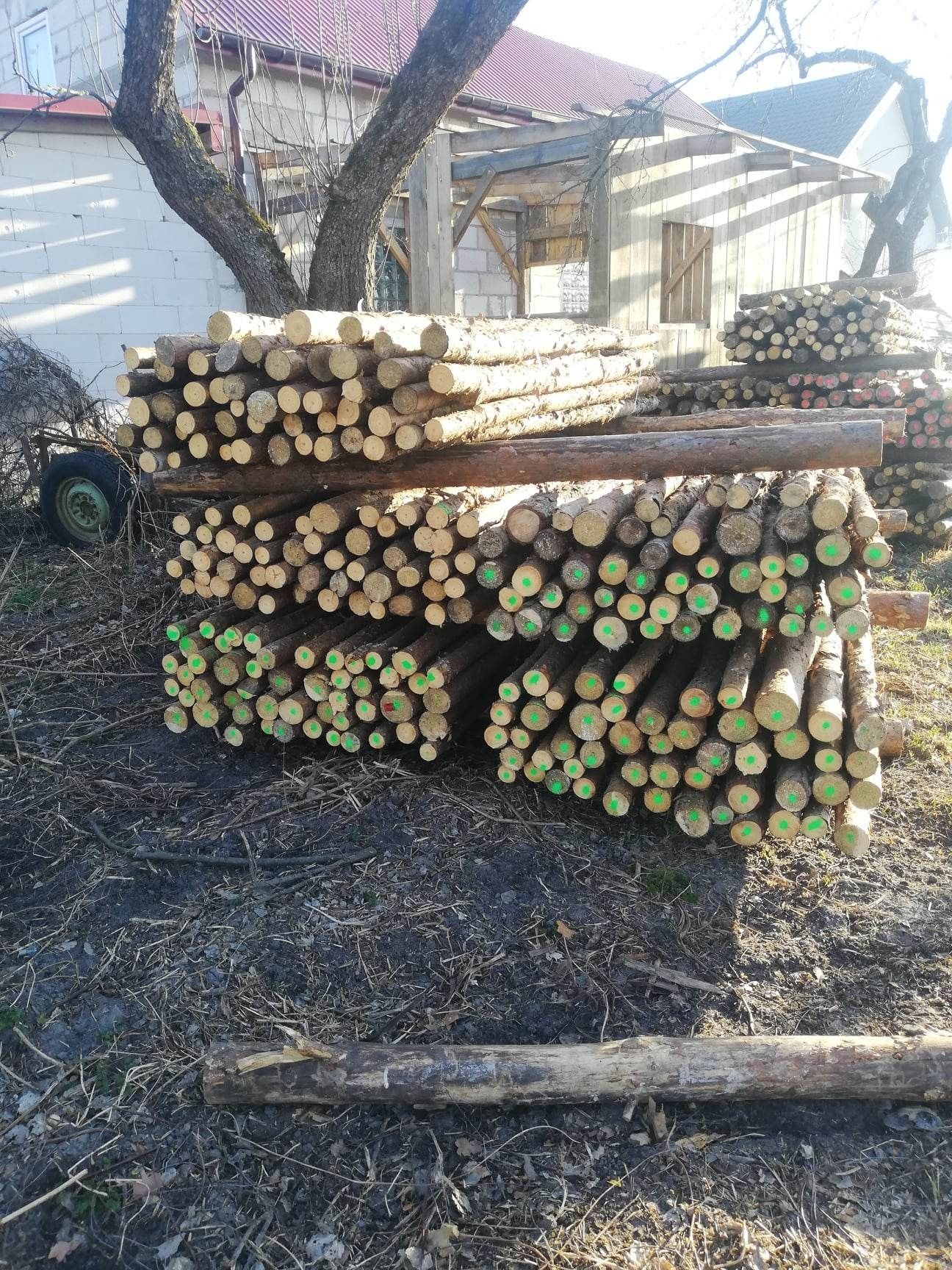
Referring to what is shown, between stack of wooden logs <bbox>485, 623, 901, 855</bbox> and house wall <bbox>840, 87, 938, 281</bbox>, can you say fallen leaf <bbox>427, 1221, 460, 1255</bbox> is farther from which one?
house wall <bbox>840, 87, 938, 281</bbox>

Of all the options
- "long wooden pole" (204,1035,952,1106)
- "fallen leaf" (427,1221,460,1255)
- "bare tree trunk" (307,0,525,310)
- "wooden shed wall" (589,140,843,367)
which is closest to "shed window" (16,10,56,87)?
"wooden shed wall" (589,140,843,367)

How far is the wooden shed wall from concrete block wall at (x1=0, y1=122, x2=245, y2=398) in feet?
18.5

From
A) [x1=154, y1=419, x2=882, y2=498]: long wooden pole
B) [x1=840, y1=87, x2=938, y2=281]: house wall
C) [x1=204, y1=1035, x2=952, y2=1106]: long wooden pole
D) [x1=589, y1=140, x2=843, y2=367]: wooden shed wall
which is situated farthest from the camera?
[x1=840, y1=87, x2=938, y2=281]: house wall

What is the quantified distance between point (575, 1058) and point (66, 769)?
3255 millimetres

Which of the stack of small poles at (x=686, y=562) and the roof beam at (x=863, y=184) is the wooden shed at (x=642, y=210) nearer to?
the roof beam at (x=863, y=184)

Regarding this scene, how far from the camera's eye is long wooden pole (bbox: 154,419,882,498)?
427 cm

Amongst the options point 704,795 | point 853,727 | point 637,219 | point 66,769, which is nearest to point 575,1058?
point 704,795

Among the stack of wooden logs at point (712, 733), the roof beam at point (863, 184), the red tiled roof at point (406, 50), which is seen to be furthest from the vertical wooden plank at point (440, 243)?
the roof beam at point (863, 184)

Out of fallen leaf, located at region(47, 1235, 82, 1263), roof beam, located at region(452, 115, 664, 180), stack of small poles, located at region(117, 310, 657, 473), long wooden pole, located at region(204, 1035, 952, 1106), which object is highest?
roof beam, located at region(452, 115, 664, 180)

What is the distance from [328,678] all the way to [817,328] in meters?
7.77

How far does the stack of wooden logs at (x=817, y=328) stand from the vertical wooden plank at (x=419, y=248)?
342 centimetres

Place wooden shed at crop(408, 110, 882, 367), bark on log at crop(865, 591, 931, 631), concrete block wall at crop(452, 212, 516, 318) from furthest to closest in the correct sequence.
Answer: concrete block wall at crop(452, 212, 516, 318) → wooden shed at crop(408, 110, 882, 367) → bark on log at crop(865, 591, 931, 631)

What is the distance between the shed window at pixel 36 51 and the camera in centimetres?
1703

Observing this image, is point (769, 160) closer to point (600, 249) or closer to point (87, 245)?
point (600, 249)
